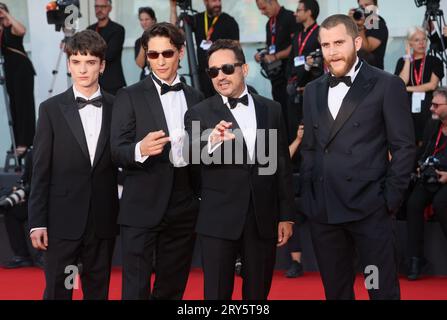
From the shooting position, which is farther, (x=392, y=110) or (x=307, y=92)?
(x=307, y=92)

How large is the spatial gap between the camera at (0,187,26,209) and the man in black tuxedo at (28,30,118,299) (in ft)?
9.31

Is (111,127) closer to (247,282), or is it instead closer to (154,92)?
(154,92)

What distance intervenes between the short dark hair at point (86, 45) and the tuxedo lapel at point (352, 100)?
1.21 meters

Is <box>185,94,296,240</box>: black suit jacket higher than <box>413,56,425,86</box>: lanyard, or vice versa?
<box>413,56,425,86</box>: lanyard

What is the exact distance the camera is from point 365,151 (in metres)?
3.96

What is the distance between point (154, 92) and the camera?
436 centimetres

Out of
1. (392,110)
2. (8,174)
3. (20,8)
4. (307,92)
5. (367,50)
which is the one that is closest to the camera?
(392,110)

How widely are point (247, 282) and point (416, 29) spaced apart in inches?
162

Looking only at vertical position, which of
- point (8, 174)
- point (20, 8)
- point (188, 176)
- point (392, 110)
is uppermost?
point (20, 8)

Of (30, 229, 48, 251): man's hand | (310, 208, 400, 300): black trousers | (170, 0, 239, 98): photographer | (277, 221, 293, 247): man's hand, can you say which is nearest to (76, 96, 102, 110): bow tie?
(30, 229, 48, 251): man's hand

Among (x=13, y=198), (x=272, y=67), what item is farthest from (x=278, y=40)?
(x=13, y=198)

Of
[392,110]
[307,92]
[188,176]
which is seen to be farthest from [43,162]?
[392,110]

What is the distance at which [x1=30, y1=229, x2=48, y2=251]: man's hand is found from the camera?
4.27 meters

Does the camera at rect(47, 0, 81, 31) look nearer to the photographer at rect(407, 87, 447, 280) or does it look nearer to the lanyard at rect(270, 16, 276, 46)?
the lanyard at rect(270, 16, 276, 46)
